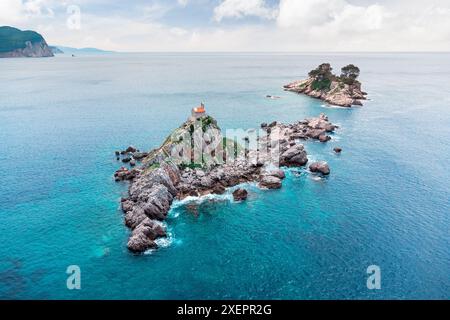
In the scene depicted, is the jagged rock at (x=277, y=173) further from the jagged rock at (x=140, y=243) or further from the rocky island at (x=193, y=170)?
the jagged rock at (x=140, y=243)

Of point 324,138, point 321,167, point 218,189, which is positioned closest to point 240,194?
point 218,189

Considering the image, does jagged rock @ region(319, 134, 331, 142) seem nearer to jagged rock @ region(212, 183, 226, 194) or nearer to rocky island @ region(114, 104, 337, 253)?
rocky island @ region(114, 104, 337, 253)

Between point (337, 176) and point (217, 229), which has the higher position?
point (337, 176)

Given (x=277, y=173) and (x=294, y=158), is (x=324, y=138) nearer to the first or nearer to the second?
(x=294, y=158)

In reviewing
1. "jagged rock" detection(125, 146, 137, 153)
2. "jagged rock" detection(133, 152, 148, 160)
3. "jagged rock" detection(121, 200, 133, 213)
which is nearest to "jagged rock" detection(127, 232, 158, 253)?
"jagged rock" detection(121, 200, 133, 213)
